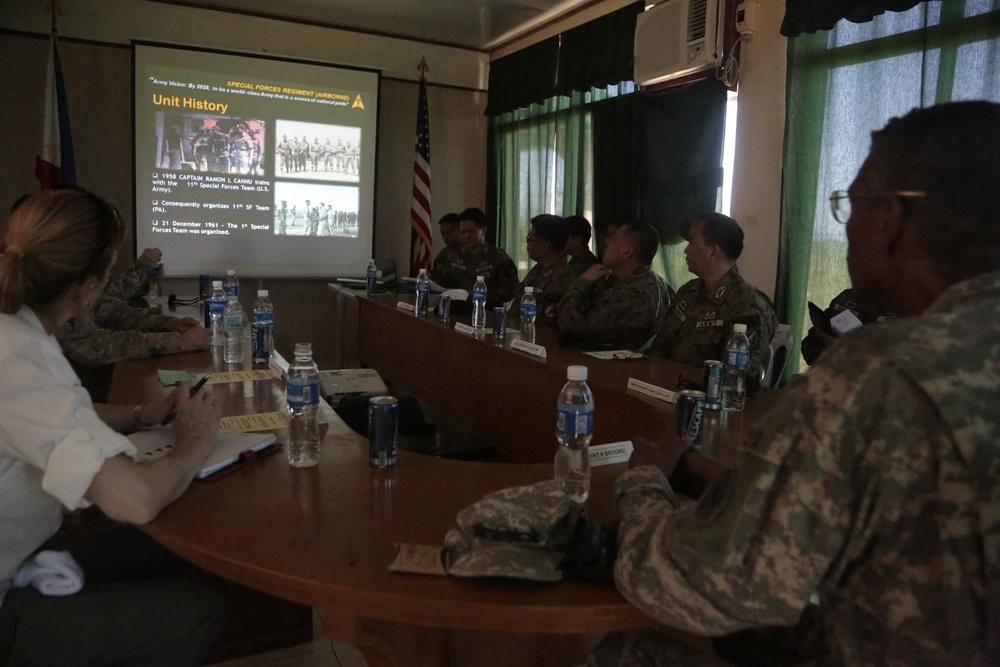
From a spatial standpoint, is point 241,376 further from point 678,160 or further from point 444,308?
point 678,160

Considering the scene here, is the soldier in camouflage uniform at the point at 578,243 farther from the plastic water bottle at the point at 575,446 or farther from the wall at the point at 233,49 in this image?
the plastic water bottle at the point at 575,446

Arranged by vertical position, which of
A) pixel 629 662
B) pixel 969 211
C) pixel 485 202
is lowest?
pixel 629 662

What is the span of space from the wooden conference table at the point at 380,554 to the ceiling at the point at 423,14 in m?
4.59

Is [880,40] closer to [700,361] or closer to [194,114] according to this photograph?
[700,361]

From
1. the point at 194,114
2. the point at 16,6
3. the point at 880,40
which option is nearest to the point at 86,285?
the point at 880,40

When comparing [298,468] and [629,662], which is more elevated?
[298,468]

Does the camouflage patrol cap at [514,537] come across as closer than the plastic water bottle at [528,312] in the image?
Yes

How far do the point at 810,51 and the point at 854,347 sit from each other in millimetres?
3292

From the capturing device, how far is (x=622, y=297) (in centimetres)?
337

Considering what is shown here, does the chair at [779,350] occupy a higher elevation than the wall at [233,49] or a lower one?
lower

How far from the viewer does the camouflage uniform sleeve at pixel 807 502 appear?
0.78m

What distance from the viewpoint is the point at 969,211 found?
84 cm

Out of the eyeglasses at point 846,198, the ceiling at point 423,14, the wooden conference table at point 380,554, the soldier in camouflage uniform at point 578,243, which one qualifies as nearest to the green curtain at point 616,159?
the soldier in camouflage uniform at point 578,243

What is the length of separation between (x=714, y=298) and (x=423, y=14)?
13.1 ft
